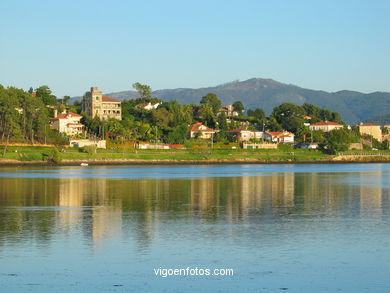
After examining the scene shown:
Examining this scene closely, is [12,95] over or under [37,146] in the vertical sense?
over

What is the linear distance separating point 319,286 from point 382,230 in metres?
12.1

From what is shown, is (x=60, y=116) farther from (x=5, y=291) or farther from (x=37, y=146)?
(x=5, y=291)

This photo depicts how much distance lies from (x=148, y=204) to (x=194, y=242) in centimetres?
1653

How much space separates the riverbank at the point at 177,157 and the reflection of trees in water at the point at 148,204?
4954 centimetres

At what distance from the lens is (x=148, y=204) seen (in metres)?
44.3

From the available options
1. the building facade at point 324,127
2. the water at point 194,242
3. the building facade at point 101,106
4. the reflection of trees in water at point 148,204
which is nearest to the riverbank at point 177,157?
the building facade at point 101,106

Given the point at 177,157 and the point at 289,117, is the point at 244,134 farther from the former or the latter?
the point at 289,117

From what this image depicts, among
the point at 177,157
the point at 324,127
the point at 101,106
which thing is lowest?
the point at 177,157

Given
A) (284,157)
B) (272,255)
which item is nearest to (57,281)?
(272,255)

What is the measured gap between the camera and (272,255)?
2505 cm

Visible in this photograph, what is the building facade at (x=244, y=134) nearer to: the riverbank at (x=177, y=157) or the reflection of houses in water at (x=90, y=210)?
the riverbank at (x=177, y=157)

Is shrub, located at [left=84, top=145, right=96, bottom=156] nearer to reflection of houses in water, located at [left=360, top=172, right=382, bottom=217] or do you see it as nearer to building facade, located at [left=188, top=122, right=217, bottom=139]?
building facade, located at [left=188, top=122, right=217, bottom=139]

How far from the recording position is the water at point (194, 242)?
21.3m

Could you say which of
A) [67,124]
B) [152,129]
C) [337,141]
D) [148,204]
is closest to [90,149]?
[67,124]
